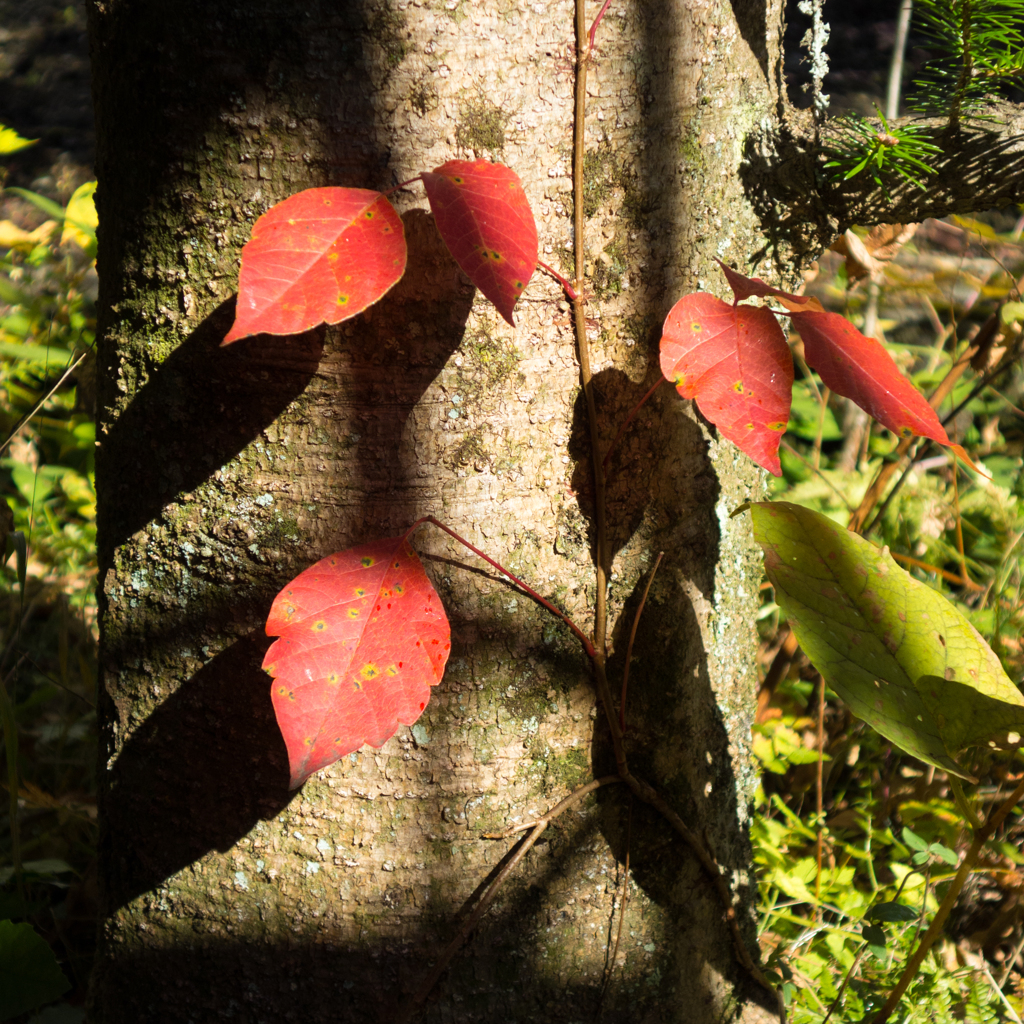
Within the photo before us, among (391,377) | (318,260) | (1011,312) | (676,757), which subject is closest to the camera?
(318,260)

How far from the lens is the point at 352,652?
2.35ft

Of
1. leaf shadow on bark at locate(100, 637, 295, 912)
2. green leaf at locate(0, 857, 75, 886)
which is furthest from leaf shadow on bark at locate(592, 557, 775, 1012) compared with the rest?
green leaf at locate(0, 857, 75, 886)

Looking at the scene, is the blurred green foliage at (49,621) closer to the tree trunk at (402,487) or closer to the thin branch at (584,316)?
the tree trunk at (402,487)

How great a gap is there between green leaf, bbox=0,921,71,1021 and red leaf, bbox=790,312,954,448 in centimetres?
118

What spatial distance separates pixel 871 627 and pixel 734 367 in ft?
1.14

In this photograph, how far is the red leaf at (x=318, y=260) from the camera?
2.03 ft

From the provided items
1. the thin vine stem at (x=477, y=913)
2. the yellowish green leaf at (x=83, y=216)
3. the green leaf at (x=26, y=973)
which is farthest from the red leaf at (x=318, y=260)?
the yellowish green leaf at (x=83, y=216)

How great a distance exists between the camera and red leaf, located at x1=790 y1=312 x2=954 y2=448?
73cm

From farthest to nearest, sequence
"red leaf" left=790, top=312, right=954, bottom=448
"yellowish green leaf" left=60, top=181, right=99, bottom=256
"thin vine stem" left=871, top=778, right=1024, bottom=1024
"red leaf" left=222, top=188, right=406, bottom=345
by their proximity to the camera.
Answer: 1. "yellowish green leaf" left=60, top=181, right=99, bottom=256
2. "thin vine stem" left=871, top=778, right=1024, bottom=1024
3. "red leaf" left=790, top=312, right=954, bottom=448
4. "red leaf" left=222, top=188, right=406, bottom=345

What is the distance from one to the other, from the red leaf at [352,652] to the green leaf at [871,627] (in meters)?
0.39

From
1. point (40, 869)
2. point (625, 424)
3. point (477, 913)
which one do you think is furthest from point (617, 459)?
point (40, 869)

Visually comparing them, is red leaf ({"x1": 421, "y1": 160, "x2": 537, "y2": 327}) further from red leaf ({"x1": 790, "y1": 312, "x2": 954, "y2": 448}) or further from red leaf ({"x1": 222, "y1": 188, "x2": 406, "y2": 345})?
red leaf ({"x1": 790, "y1": 312, "x2": 954, "y2": 448})

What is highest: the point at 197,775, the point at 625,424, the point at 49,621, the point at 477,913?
the point at 625,424

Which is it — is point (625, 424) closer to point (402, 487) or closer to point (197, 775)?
point (402, 487)
